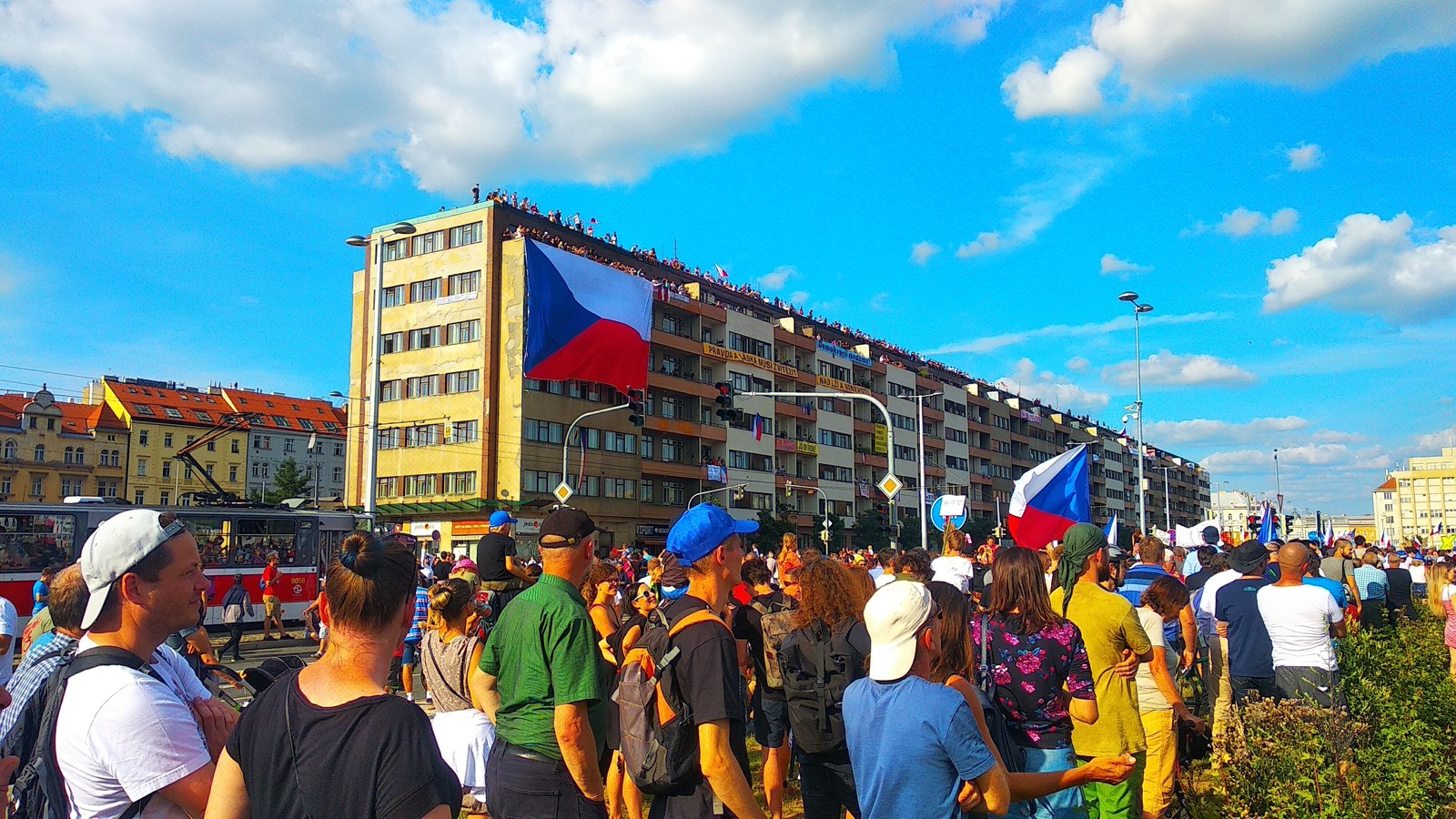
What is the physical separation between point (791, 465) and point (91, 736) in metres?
69.4

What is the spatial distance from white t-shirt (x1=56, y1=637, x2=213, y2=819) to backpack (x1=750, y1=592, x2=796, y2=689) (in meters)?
3.51

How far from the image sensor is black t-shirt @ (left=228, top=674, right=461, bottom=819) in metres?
2.43

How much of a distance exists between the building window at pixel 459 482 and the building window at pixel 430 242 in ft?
40.3

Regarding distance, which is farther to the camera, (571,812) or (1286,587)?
(1286,587)

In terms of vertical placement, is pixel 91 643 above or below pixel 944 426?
below

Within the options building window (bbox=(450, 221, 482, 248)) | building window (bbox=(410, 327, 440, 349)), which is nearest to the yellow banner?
building window (bbox=(450, 221, 482, 248))

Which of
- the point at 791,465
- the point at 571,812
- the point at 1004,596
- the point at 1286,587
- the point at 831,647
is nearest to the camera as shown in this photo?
the point at 571,812

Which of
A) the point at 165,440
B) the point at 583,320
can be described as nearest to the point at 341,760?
the point at 583,320

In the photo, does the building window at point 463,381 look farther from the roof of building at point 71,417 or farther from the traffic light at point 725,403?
the roof of building at point 71,417

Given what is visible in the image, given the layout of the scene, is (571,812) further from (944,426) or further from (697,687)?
(944,426)

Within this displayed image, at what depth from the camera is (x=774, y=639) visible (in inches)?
237

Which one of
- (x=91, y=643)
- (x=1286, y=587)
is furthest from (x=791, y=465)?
(x=91, y=643)

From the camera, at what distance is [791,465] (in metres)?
71.9

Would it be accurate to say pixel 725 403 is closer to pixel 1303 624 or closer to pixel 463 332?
pixel 1303 624
